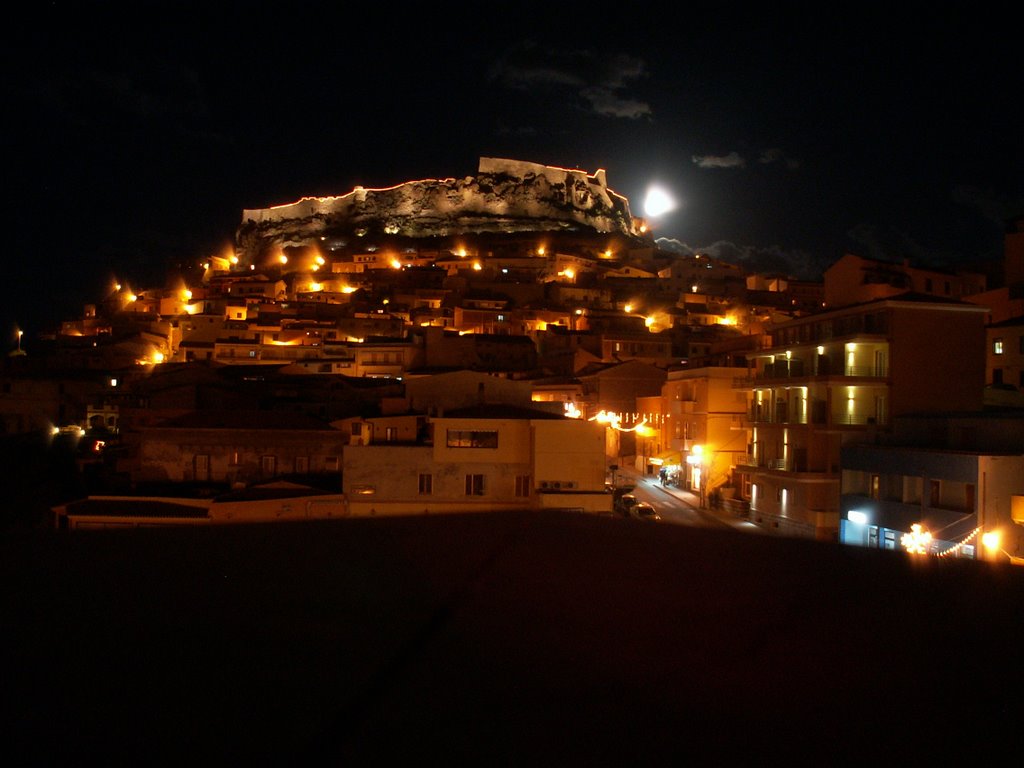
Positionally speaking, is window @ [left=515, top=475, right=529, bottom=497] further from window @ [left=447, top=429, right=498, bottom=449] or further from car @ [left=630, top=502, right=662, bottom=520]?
car @ [left=630, top=502, right=662, bottom=520]

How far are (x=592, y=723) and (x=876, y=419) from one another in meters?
19.6

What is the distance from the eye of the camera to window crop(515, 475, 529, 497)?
17469 mm

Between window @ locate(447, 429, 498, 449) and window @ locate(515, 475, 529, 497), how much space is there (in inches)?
37.0

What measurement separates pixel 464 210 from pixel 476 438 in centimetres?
8146

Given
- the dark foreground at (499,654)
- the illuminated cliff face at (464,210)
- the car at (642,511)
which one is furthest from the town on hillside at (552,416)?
the illuminated cliff face at (464,210)

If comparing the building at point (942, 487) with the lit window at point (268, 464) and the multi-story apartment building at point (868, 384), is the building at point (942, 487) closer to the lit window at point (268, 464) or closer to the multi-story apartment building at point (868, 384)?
the multi-story apartment building at point (868, 384)

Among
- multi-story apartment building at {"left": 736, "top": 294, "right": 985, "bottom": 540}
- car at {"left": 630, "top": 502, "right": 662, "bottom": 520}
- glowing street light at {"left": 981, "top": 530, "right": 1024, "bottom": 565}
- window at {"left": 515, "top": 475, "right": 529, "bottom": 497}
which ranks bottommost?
car at {"left": 630, "top": 502, "right": 662, "bottom": 520}

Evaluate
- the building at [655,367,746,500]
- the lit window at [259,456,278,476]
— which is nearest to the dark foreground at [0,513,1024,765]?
the lit window at [259,456,278,476]

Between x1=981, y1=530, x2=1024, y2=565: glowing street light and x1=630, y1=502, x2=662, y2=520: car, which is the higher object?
x1=981, y1=530, x2=1024, y2=565: glowing street light

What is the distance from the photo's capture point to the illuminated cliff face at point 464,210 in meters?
90.4

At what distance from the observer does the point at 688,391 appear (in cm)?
2678

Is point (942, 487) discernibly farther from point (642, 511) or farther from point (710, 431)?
point (710, 431)

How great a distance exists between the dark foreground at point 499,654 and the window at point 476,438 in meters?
14.4

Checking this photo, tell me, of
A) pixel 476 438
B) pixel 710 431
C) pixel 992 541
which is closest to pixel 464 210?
pixel 710 431
